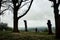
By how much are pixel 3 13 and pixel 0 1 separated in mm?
4833

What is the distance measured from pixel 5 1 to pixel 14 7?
2.04 m

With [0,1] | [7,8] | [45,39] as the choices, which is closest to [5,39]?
[45,39]

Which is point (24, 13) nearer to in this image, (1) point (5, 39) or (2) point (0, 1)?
(2) point (0, 1)

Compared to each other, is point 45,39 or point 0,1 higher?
point 0,1

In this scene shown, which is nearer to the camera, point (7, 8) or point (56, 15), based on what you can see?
point (56, 15)

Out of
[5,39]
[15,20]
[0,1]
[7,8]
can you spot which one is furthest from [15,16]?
[5,39]

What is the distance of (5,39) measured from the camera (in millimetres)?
18469

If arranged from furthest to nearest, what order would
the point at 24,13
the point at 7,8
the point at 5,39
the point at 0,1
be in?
1. the point at 7,8
2. the point at 24,13
3. the point at 0,1
4. the point at 5,39

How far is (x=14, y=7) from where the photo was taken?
30734mm

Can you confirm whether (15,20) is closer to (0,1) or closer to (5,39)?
(0,1)

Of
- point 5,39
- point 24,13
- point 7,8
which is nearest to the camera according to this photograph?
point 5,39

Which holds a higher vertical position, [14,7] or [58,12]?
[14,7]

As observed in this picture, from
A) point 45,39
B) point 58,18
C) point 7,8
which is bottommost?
point 45,39

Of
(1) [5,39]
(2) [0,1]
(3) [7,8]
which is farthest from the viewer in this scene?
(3) [7,8]
